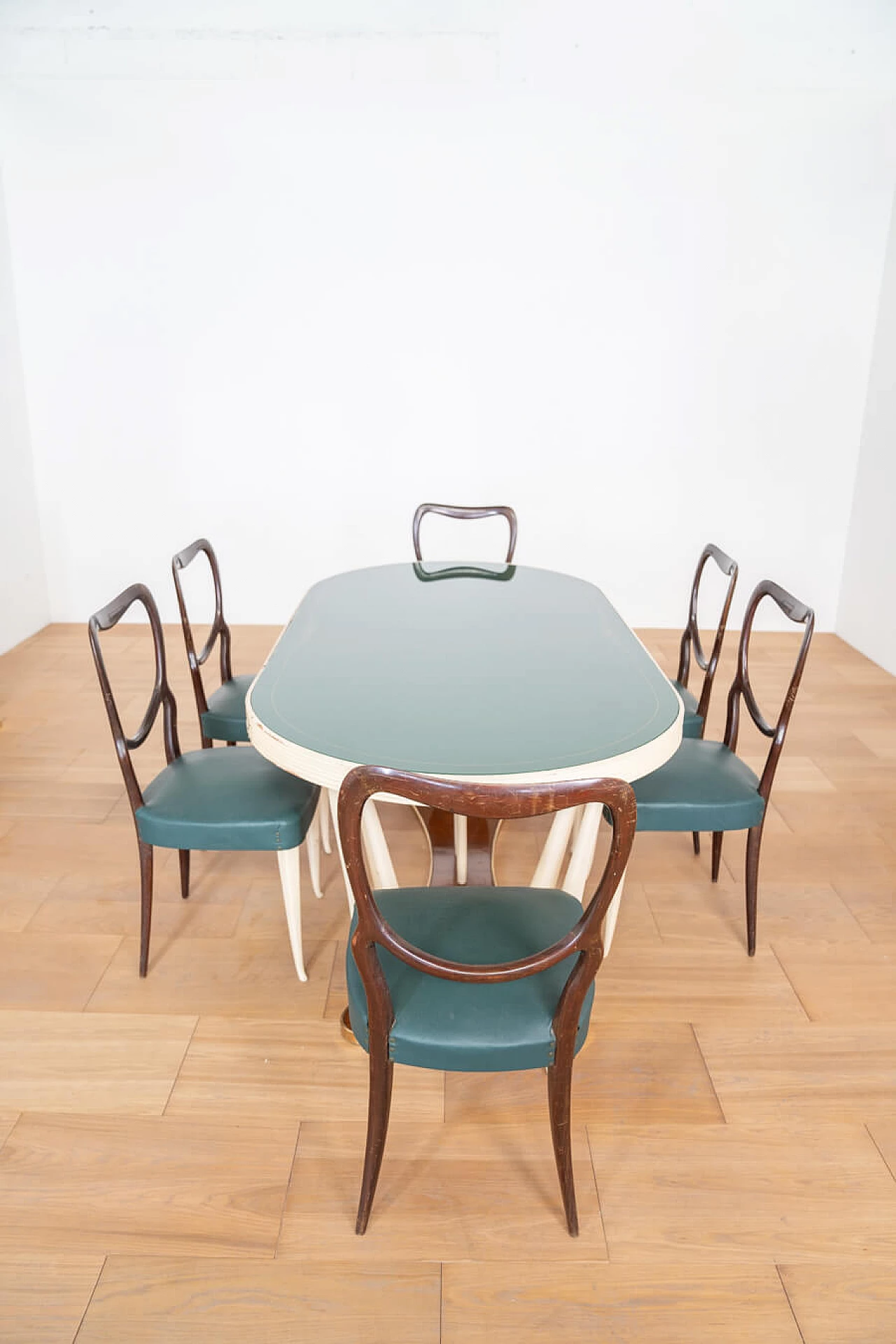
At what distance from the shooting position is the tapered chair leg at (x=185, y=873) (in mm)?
2301

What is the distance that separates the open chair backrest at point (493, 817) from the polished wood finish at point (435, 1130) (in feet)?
1.32

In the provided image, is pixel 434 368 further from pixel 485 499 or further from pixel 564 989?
pixel 564 989

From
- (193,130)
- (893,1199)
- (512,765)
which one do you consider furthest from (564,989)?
(193,130)

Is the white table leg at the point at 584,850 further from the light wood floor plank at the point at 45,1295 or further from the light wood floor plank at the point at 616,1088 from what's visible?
the light wood floor plank at the point at 45,1295

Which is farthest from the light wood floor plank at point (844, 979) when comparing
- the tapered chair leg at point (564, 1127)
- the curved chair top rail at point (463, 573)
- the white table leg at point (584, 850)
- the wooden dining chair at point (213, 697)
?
the wooden dining chair at point (213, 697)

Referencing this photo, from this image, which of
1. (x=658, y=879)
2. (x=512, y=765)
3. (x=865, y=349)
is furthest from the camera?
(x=865, y=349)

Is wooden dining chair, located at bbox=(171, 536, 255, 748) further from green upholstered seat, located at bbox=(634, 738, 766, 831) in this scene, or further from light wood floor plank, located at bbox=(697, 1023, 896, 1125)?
light wood floor plank, located at bbox=(697, 1023, 896, 1125)

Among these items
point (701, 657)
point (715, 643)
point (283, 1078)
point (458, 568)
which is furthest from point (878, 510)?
point (283, 1078)

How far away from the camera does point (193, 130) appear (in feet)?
13.1

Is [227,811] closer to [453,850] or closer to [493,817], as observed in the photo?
[453,850]

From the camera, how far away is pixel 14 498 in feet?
13.9

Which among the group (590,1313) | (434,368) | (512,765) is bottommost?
(590,1313)

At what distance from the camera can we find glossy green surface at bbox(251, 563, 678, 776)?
1547 millimetres

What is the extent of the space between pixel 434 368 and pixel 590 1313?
3.84 meters
